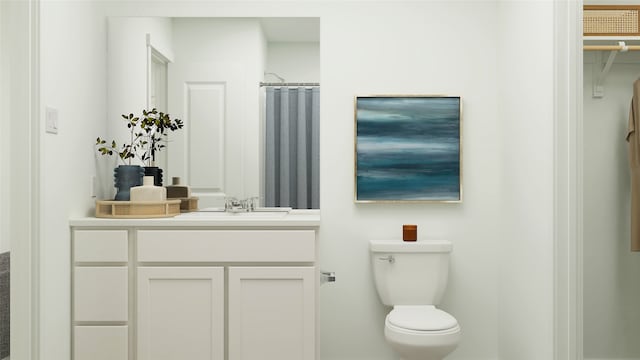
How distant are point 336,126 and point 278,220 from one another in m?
0.73

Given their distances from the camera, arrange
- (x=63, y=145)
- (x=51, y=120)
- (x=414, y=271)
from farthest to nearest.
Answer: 1. (x=414, y=271)
2. (x=63, y=145)
3. (x=51, y=120)

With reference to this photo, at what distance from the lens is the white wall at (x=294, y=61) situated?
109 inches

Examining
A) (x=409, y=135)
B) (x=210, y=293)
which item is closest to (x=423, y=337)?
(x=210, y=293)

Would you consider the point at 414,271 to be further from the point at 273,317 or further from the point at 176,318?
the point at 176,318

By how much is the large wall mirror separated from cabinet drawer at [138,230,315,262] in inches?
19.0

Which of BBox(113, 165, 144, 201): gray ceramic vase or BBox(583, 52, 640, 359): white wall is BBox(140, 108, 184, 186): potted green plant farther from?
BBox(583, 52, 640, 359): white wall

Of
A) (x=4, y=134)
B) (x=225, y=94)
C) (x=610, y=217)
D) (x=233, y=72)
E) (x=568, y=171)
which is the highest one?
(x=233, y=72)

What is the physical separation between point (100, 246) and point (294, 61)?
138cm

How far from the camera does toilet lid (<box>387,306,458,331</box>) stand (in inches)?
89.0

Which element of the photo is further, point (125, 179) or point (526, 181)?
point (125, 179)

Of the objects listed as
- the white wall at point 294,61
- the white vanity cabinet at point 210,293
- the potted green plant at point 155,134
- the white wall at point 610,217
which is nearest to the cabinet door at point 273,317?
the white vanity cabinet at point 210,293

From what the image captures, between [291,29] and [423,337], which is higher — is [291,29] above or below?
above

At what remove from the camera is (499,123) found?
2791 millimetres

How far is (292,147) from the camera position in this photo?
2.80 meters
